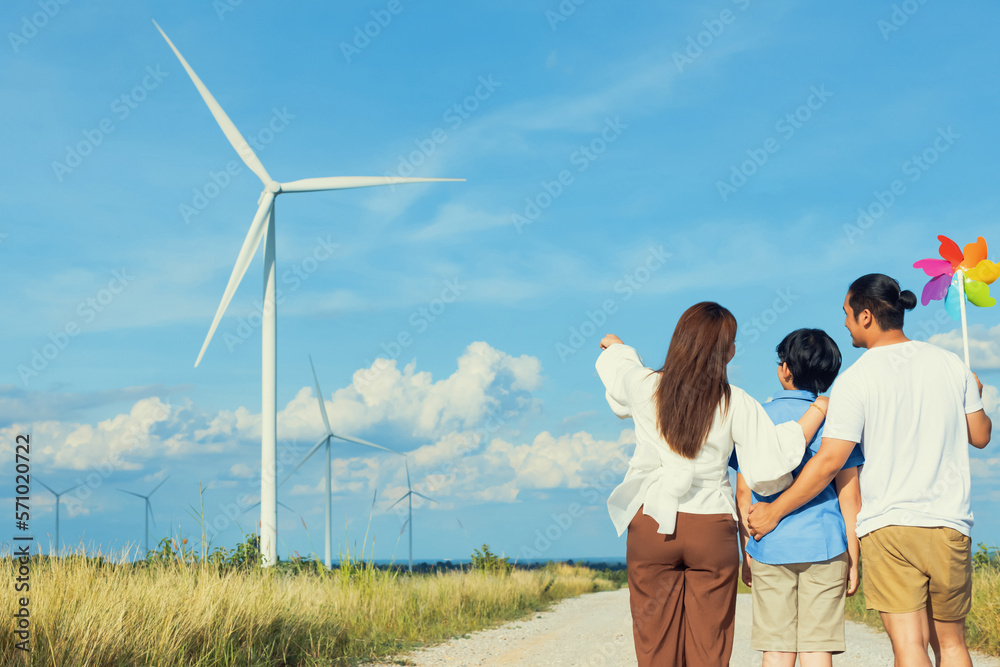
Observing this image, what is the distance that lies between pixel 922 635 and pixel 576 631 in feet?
31.4

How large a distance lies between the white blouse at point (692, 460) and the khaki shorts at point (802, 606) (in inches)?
21.0

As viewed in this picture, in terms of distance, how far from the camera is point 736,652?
1059cm

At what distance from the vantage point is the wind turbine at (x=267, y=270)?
60.2ft

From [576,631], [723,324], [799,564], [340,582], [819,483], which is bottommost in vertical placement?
[576,631]

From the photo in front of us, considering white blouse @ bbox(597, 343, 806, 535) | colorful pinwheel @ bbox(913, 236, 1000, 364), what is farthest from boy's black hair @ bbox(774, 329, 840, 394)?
colorful pinwheel @ bbox(913, 236, 1000, 364)

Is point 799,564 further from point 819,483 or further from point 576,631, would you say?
point 576,631

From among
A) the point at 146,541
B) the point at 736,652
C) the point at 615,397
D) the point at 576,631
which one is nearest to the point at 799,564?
the point at 615,397

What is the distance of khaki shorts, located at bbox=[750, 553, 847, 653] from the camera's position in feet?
15.1

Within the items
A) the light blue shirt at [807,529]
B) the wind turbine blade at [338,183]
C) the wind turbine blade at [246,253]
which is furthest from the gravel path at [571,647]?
the wind turbine blade at [338,183]

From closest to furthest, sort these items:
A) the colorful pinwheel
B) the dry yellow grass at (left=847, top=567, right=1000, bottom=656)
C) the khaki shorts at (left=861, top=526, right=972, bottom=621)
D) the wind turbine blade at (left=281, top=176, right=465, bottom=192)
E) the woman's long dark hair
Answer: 1. the woman's long dark hair
2. the khaki shorts at (left=861, top=526, right=972, bottom=621)
3. the colorful pinwheel
4. the dry yellow grass at (left=847, top=567, right=1000, bottom=656)
5. the wind turbine blade at (left=281, top=176, right=465, bottom=192)

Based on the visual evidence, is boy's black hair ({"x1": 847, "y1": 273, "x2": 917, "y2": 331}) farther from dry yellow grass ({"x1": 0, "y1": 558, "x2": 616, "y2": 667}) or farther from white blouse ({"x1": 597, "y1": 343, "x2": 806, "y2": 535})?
dry yellow grass ({"x1": 0, "y1": 558, "x2": 616, "y2": 667})

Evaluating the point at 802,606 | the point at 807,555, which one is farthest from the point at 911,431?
the point at 802,606

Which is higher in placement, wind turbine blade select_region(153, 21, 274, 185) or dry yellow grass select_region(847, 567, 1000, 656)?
wind turbine blade select_region(153, 21, 274, 185)

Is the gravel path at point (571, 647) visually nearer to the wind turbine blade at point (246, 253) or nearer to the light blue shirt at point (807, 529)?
the light blue shirt at point (807, 529)
